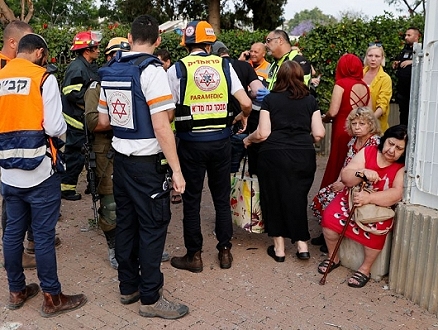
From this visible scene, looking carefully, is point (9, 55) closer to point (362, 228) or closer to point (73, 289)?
point (73, 289)

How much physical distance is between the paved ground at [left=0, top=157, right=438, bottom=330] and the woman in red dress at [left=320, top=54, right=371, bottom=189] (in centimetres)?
97

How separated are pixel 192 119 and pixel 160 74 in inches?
32.5

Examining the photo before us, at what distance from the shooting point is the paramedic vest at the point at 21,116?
11.2 ft

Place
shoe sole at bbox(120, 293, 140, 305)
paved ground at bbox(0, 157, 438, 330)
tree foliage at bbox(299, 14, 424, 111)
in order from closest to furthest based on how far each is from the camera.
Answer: paved ground at bbox(0, 157, 438, 330)
shoe sole at bbox(120, 293, 140, 305)
tree foliage at bbox(299, 14, 424, 111)

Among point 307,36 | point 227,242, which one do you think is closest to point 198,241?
point 227,242

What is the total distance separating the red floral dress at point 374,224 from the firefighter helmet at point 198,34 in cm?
167

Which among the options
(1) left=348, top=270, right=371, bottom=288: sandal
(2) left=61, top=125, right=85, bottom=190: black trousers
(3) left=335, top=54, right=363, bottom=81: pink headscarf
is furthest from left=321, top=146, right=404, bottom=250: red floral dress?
(2) left=61, top=125, right=85, bottom=190: black trousers

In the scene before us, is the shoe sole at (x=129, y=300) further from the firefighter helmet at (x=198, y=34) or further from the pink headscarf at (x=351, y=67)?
the pink headscarf at (x=351, y=67)

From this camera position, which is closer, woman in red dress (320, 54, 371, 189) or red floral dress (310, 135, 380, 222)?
red floral dress (310, 135, 380, 222)

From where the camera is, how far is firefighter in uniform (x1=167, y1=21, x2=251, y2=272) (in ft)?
13.4

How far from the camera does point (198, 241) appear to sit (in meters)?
4.48

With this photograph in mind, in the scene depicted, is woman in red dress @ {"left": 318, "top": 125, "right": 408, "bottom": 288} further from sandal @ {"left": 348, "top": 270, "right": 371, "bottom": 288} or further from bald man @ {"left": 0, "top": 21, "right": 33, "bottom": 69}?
bald man @ {"left": 0, "top": 21, "right": 33, "bottom": 69}

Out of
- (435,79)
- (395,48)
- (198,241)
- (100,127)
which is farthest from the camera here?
(395,48)

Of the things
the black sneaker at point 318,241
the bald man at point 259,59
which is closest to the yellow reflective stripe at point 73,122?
the bald man at point 259,59
